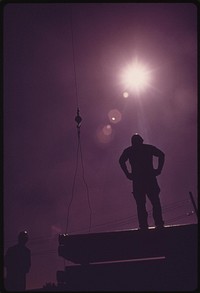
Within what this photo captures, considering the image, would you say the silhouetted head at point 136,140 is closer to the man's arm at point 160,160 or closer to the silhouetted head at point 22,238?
the man's arm at point 160,160

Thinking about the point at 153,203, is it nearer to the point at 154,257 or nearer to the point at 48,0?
the point at 154,257

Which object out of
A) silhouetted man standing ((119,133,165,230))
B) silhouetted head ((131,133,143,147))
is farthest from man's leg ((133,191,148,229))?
silhouetted head ((131,133,143,147))

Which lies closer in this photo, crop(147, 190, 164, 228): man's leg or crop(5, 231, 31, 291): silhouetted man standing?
crop(147, 190, 164, 228): man's leg

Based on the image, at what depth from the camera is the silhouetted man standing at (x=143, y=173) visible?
24.1 feet

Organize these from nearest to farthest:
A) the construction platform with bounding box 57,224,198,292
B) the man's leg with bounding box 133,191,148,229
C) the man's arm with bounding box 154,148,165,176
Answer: the construction platform with bounding box 57,224,198,292 < the man's leg with bounding box 133,191,148,229 < the man's arm with bounding box 154,148,165,176

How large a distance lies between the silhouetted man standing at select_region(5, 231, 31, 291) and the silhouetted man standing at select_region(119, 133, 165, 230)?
2.76 metres

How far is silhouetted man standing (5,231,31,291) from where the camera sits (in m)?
7.41

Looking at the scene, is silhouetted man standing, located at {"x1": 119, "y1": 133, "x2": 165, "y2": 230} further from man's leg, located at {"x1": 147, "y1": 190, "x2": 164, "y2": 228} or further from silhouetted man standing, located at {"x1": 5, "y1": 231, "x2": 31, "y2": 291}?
silhouetted man standing, located at {"x1": 5, "y1": 231, "x2": 31, "y2": 291}

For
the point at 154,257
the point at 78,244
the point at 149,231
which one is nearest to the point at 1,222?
the point at 78,244

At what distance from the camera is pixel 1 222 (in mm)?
4262

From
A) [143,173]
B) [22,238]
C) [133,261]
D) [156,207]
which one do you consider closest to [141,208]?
[156,207]

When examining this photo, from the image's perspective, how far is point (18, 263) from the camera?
24.7 feet

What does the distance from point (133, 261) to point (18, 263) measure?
8.85ft

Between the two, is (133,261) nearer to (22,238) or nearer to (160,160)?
(160,160)
